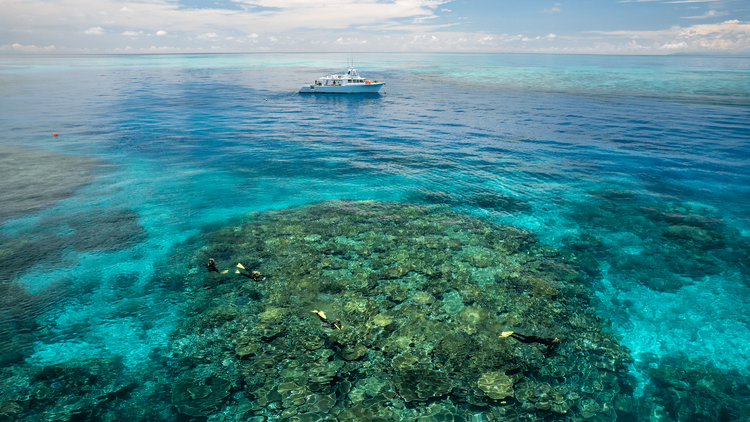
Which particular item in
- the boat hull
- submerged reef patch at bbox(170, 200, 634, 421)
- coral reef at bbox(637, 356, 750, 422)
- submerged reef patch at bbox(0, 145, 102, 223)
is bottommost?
coral reef at bbox(637, 356, 750, 422)

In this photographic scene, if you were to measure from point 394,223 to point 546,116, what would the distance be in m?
44.2

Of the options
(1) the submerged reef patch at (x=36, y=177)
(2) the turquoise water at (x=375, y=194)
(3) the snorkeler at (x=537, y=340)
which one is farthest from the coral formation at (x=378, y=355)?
(1) the submerged reef patch at (x=36, y=177)

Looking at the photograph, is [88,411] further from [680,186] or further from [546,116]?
[546,116]

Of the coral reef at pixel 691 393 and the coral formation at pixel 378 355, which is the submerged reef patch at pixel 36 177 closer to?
the coral formation at pixel 378 355

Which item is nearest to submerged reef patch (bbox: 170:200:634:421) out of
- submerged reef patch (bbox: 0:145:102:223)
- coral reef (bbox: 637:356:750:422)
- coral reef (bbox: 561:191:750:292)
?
coral reef (bbox: 637:356:750:422)

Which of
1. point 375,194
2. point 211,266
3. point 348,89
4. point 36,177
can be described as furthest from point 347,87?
point 211,266

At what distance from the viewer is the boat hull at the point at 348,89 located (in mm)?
78812

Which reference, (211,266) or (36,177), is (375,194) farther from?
(36,177)

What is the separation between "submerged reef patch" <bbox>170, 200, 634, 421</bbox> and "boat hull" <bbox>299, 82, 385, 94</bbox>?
214ft

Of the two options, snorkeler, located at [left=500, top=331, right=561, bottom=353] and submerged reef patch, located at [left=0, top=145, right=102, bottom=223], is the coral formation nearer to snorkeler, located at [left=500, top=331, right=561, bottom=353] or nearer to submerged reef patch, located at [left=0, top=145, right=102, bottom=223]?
snorkeler, located at [left=500, top=331, right=561, bottom=353]

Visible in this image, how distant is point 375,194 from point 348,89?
Answer: 5964 centimetres

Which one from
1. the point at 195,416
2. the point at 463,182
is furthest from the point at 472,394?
the point at 463,182

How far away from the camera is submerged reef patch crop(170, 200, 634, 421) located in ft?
34.9

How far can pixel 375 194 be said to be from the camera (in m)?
26.3
